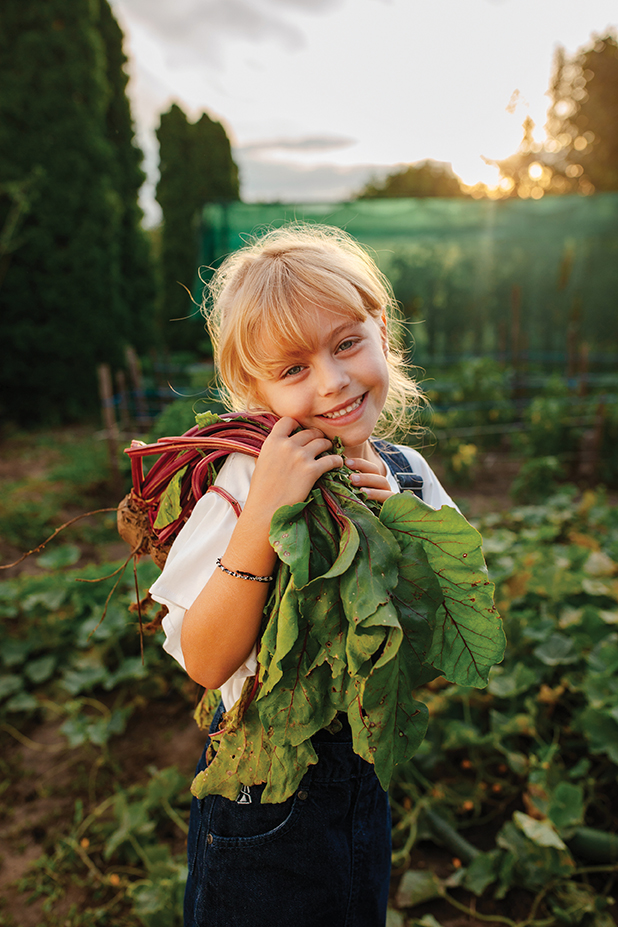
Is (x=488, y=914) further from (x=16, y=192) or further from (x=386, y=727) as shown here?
(x=16, y=192)

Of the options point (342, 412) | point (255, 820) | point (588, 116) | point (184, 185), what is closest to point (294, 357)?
point (342, 412)

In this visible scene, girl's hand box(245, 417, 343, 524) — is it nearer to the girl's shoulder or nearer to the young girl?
the young girl

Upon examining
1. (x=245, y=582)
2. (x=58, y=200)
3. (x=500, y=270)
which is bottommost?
(x=245, y=582)

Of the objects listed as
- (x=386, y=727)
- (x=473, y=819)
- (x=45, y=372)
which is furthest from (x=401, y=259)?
(x=386, y=727)

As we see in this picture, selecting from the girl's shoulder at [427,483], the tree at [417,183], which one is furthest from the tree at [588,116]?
the girl's shoulder at [427,483]

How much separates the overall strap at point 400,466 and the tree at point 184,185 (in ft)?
44.9

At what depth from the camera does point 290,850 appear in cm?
115

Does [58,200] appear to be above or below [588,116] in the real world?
below

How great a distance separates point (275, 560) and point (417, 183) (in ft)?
106

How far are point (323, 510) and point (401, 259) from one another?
11.6 metres

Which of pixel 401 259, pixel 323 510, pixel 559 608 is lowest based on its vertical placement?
pixel 559 608

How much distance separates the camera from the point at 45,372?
1005cm

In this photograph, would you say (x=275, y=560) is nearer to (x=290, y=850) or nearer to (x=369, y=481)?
(x=369, y=481)

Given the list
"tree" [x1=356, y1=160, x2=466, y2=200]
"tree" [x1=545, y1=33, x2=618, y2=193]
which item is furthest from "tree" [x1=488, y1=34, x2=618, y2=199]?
"tree" [x1=356, y1=160, x2=466, y2=200]
